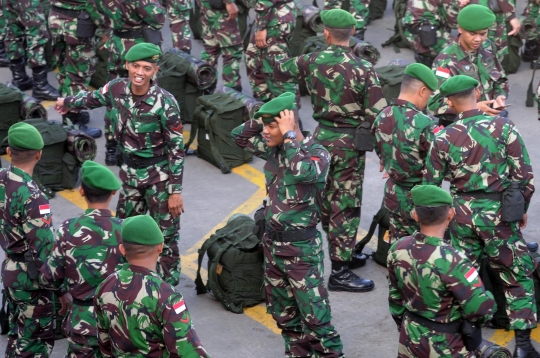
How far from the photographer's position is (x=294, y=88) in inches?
446

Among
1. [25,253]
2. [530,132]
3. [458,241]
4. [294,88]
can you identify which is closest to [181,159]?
[25,253]

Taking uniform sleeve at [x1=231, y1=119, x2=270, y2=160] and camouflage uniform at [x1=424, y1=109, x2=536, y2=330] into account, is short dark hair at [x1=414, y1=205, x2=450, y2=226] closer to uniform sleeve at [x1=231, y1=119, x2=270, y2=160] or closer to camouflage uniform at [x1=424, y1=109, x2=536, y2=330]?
camouflage uniform at [x1=424, y1=109, x2=536, y2=330]

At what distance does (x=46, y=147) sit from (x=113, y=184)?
12.7 feet

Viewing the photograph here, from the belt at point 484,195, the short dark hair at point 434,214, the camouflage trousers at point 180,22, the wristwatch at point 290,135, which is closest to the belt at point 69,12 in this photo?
the camouflage trousers at point 180,22

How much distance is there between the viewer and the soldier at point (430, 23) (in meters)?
11.5

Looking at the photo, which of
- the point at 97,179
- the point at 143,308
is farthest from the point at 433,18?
the point at 143,308

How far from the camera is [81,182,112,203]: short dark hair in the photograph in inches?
257

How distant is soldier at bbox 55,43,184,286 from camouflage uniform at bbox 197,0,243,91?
3699 mm

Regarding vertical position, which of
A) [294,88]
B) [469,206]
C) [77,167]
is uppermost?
[469,206]

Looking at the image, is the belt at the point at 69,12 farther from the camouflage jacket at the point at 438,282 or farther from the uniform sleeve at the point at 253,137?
the camouflage jacket at the point at 438,282

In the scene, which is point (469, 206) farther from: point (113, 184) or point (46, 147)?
point (46, 147)

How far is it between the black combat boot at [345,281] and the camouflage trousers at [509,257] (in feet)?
4.39

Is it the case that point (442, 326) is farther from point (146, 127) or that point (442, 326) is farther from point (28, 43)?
point (28, 43)

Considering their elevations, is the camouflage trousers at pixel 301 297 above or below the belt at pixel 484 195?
below
